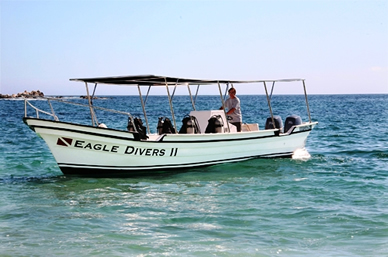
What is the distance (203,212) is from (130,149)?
3719mm

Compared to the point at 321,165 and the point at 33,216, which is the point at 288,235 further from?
the point at 321,165

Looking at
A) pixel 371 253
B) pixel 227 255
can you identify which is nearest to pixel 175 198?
pixel 227 255

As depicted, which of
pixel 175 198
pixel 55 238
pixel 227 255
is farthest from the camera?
pixel 175 198

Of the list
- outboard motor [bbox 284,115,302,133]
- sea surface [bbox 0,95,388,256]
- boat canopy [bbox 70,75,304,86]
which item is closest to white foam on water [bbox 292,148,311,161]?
outboard motor [bbox 284,115,302,133]

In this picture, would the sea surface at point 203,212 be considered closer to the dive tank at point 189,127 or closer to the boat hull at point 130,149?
the boat hull at point 130,149

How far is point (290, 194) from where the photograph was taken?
11.2m

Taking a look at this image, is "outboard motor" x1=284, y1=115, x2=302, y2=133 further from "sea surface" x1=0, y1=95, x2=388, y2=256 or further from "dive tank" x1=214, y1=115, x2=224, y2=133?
"dive tank" x1=214, y1=115, x2=224, y2=133

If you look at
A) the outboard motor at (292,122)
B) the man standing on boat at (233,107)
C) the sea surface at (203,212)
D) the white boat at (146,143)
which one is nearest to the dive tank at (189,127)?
the white boat at (146,143)

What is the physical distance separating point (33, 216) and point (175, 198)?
293 cm

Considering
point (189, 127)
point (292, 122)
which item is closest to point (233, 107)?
point (189, 127)

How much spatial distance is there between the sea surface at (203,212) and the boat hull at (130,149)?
30 cm

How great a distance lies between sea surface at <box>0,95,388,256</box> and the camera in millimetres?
7578

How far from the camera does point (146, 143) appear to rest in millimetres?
12656

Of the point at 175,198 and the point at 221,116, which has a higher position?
the point at 221,116
